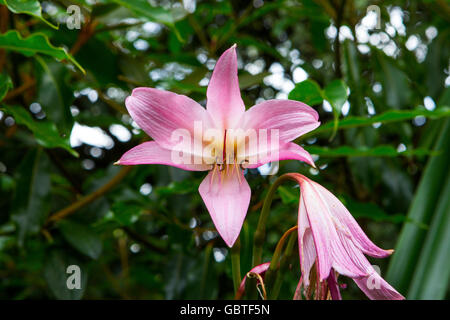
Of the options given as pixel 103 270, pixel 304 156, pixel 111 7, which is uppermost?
pixel 111 7

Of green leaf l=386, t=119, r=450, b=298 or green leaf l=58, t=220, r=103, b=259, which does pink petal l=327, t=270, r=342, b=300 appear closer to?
green leaf l=386, t=119, r=450, b=298

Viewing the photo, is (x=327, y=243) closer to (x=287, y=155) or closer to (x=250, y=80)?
(x=287, y=155)

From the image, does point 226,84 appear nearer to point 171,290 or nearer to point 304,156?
point 304,156

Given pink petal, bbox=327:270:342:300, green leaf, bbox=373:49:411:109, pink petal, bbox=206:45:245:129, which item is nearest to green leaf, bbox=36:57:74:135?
pink petal, bbox=206:45:245:129

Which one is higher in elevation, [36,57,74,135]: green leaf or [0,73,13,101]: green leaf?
[36,57,74,135]: green leaf

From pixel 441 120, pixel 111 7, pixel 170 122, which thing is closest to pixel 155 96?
pixel 170 122

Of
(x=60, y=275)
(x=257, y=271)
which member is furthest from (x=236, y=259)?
(x=60, y=275)
